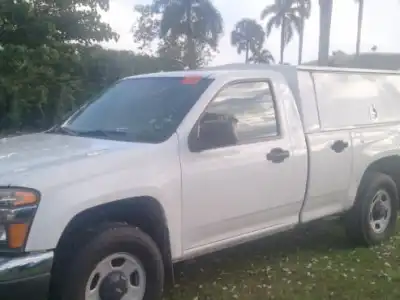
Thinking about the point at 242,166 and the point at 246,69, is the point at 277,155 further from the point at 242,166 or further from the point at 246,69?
the point at 246,69

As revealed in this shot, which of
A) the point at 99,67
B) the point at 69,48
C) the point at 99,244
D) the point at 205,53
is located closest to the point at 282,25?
the point at 205,53

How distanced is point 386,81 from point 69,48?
14.6m

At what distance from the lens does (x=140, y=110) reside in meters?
4.95

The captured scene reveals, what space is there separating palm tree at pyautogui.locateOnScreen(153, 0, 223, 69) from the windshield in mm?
33455

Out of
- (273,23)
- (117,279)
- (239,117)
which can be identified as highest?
(273,23)

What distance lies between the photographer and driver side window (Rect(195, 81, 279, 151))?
4582mm

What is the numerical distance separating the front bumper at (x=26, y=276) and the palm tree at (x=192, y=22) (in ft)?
116

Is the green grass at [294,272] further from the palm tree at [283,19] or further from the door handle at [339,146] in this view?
the palm tree at [283,19]

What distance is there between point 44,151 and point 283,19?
48.1 meters

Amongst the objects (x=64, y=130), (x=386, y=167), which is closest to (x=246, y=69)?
(x=64, y=130)

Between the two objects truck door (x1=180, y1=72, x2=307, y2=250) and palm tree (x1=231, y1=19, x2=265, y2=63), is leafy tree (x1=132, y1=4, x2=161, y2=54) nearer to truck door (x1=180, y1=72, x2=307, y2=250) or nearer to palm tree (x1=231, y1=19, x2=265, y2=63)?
palm tree (x1=231, y1=19, x2=265, y2=63)

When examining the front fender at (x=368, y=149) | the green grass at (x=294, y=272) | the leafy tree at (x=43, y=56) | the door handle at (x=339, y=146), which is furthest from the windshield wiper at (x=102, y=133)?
the leafy tree at (x=43, y=56)

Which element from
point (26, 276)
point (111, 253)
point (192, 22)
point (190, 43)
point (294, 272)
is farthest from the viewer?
point (190, 43)

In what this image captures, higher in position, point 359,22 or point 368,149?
point 359,22
